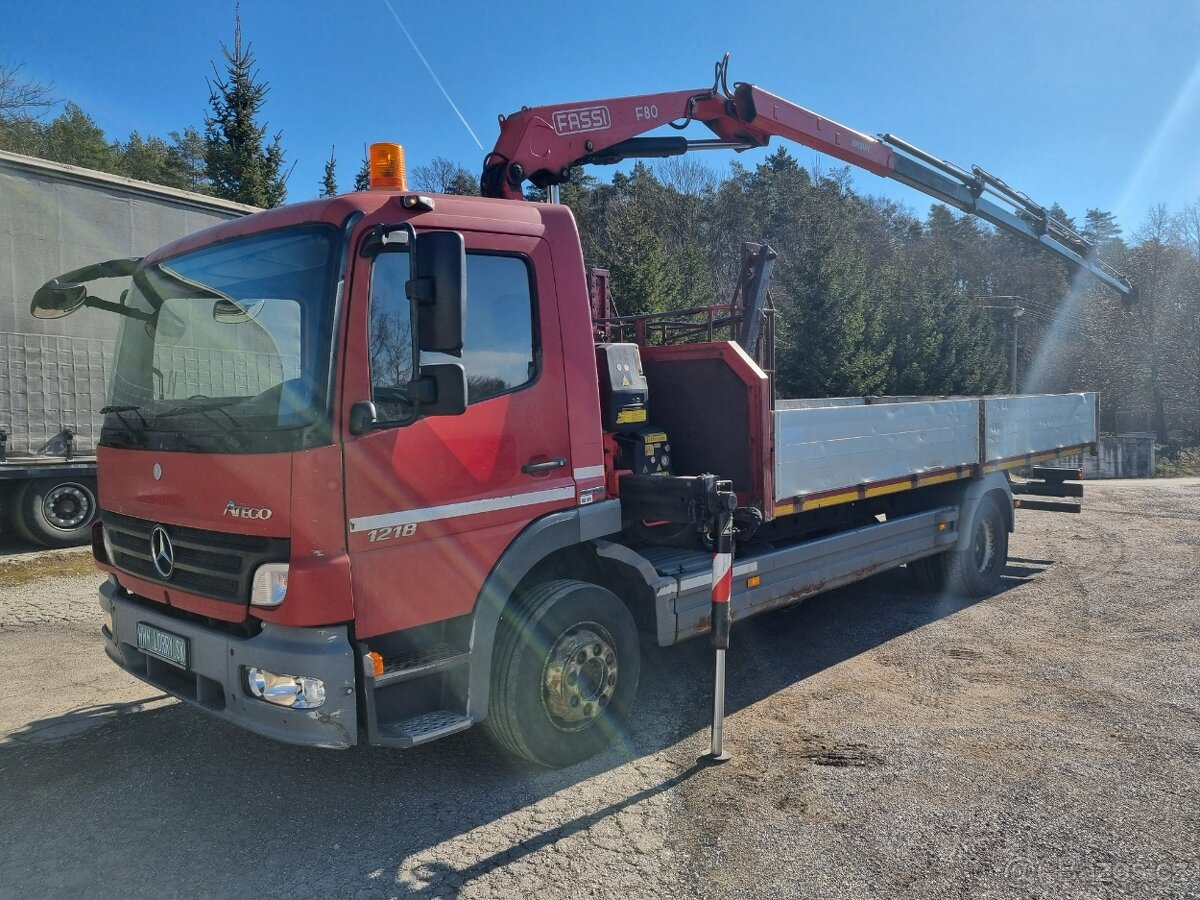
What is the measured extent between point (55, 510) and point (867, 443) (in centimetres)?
863

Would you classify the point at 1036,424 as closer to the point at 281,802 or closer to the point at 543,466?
the point at 543,466

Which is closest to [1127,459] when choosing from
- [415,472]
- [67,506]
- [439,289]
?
[67,506]

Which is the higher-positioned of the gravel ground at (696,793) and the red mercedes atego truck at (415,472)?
the red mercedes atego truck at (415,472)

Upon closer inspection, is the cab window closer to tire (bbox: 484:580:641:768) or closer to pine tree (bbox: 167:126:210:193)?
tire (bbox: 484:580:641:768)

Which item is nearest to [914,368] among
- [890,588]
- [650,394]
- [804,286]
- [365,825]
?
[804,286]

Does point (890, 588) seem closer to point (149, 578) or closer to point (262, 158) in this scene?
point (149, 578)

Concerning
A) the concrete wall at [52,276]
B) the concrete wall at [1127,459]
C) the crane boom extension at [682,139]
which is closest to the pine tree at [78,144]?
the concrete wall at [52,276]

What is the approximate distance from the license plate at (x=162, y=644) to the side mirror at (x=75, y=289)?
162 centimetres

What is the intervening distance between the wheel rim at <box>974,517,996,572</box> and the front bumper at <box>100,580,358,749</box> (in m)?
6.56

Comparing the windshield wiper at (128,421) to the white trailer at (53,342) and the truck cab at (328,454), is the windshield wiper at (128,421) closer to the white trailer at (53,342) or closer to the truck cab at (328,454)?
the truck cab at (328,454)

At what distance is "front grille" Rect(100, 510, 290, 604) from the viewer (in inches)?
131

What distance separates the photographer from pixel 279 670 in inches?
127

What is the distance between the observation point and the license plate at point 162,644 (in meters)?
3.65

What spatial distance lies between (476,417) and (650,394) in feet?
6.17
